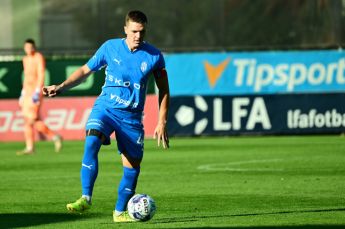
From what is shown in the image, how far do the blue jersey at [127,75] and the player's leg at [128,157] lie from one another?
216mm

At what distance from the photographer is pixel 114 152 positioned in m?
21.3

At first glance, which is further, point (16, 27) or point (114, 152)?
point (16, 27)

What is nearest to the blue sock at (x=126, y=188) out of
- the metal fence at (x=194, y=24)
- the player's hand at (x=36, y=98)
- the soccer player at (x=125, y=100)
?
the soccer player at (x=125, y=100)

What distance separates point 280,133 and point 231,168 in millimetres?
7895

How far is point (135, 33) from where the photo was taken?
10242 mm

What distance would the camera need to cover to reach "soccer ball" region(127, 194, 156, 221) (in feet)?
33.1

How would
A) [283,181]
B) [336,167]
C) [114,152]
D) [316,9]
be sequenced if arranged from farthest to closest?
[316,9] < [114,152] < [336,167] < [283,181]

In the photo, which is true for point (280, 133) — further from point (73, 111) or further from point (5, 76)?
point (5, 76)

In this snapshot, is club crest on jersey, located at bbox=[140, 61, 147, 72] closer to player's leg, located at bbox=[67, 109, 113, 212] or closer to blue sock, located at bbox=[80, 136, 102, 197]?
player's leg, located at bbox=[67, 109, 113, 212]

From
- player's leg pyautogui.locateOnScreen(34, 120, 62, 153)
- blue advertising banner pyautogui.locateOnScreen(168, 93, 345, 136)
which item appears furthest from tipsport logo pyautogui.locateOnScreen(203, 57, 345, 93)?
player's leg pyautogui.locateOnScreen(34, 120, 62, 153)

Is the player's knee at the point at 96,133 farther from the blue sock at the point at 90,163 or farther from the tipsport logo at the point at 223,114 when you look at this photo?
the tipsport logo at the point at 223,114

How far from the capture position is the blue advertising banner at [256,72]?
24.6 meters

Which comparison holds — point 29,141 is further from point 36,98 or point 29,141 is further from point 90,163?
point 90,163

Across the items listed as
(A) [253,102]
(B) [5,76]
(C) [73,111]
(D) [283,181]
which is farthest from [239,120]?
(D) [283,181]
